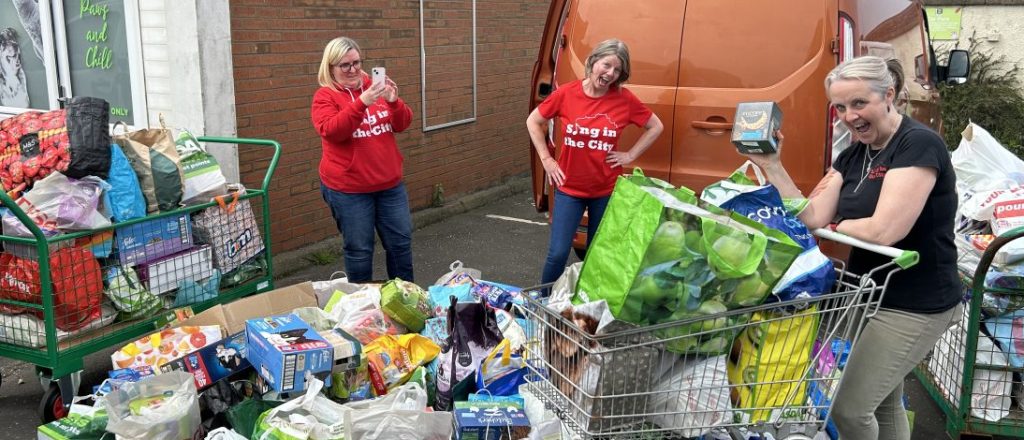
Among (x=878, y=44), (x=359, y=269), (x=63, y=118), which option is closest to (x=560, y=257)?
(x=359, y=269)

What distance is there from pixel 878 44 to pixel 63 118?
456 centimetres

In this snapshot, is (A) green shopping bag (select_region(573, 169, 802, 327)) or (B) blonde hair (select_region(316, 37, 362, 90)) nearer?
(A) green shopping bag (select_region(573, 169, 802, 327))

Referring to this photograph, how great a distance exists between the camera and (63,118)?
414cm

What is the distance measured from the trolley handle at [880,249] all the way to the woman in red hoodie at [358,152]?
2585 mm

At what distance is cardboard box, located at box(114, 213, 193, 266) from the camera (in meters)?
4.19

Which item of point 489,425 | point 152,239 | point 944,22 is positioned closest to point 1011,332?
point 489,425

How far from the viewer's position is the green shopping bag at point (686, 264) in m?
2.61

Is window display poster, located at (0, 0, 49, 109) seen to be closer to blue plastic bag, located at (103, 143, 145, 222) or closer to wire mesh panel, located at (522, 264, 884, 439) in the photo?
blue plastic bag, located at (103, 143, 145, 222)

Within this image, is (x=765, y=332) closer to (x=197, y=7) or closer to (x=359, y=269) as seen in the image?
(x=359, y=269)

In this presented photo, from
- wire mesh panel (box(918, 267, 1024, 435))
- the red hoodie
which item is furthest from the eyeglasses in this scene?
wire mesh panel (box(918, 267, 1024, 435))

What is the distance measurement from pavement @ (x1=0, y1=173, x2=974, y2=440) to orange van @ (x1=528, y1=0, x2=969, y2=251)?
1383mm

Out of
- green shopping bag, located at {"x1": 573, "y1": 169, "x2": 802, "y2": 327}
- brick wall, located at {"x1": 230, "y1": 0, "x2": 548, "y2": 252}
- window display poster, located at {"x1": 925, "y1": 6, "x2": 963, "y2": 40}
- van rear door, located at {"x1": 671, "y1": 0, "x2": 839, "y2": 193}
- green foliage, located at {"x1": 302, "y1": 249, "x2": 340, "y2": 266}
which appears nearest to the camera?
green shopping bag, located at {"x1": 573, "y1": 169, "x2": 802, "y2": 327}

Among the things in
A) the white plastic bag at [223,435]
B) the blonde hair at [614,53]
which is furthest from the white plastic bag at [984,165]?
the white plastic bag at [223,435]

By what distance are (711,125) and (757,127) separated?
6.74ft
